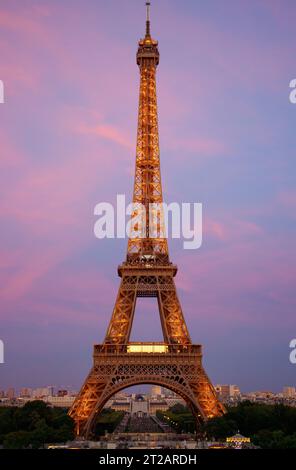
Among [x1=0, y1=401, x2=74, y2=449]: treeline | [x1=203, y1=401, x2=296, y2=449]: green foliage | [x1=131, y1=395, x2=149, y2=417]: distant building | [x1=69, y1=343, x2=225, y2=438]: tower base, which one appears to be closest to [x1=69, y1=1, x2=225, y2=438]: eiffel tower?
[x1=69, y1=343, x2=225, y2=438]: tower base

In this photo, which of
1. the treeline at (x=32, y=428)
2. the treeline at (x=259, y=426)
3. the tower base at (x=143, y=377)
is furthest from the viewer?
the tower base at (x=143, y=377)

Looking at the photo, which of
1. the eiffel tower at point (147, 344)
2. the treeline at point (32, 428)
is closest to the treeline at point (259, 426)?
the eiffel tower at point (147, 344)

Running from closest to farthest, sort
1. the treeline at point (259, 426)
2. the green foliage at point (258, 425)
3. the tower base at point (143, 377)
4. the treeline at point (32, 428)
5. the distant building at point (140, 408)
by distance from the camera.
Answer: the treeline at point (32, 428), the treeline at point (259, 426), the green foliage at point (258, 425), the tower base at point (143, 377), the distant building at point (140, 408)

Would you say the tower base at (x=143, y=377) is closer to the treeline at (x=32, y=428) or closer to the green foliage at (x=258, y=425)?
the green foliage at (x=258, y=425)

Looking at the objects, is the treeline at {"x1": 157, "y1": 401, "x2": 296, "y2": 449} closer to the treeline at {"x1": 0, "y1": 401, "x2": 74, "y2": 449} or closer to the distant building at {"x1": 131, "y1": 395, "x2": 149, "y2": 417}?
the treeline at {"x1": 0, "y1": 401, "x2": 74, "y2": 449}
